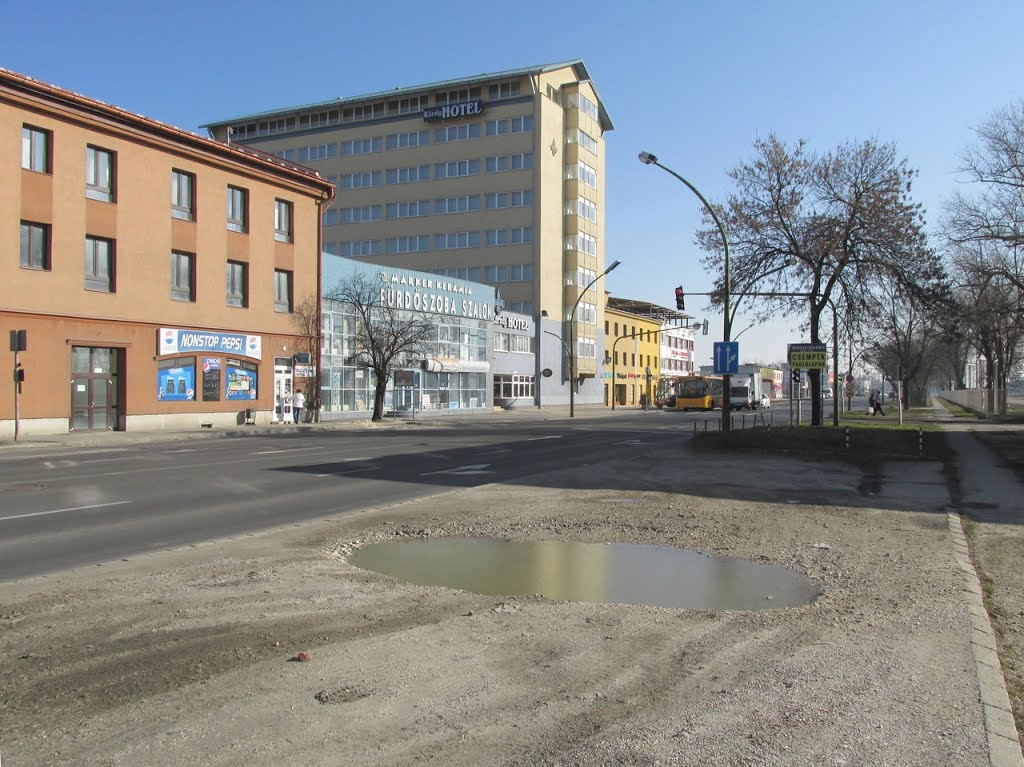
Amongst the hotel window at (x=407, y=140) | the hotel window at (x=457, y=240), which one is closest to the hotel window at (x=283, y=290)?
the hotel window at (x=457, y=240)

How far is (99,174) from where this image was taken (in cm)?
3038

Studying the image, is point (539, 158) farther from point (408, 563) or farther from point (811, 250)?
point (408, 563)

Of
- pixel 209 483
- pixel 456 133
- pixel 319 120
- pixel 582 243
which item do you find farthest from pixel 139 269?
pixel 319 120

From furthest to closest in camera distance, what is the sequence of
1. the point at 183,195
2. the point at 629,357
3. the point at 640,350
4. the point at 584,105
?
1. the point at 640,350
2. the point at 629,357
3. the point at 584,105
4. the point at 183,195

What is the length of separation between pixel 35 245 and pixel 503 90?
49.9m

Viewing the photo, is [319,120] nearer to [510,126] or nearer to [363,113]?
[363,113]

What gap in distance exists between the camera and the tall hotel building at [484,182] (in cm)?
6944

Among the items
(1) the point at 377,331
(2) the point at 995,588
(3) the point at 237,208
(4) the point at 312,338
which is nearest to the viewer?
(2) the point at 995,588

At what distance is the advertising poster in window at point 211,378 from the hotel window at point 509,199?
Result: 1563 inches

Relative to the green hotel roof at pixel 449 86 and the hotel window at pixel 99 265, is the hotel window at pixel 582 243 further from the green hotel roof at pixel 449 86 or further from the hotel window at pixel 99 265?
the hotel window at pixel 99 265

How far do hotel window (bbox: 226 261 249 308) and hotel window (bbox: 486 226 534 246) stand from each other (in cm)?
3613

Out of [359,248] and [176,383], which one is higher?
[359,248]

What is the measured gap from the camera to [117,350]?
30.9 meters

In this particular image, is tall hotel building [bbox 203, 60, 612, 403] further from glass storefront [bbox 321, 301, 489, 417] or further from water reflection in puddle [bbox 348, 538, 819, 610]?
water reflection in puddle [bbox 348, 538, 819, 610]
